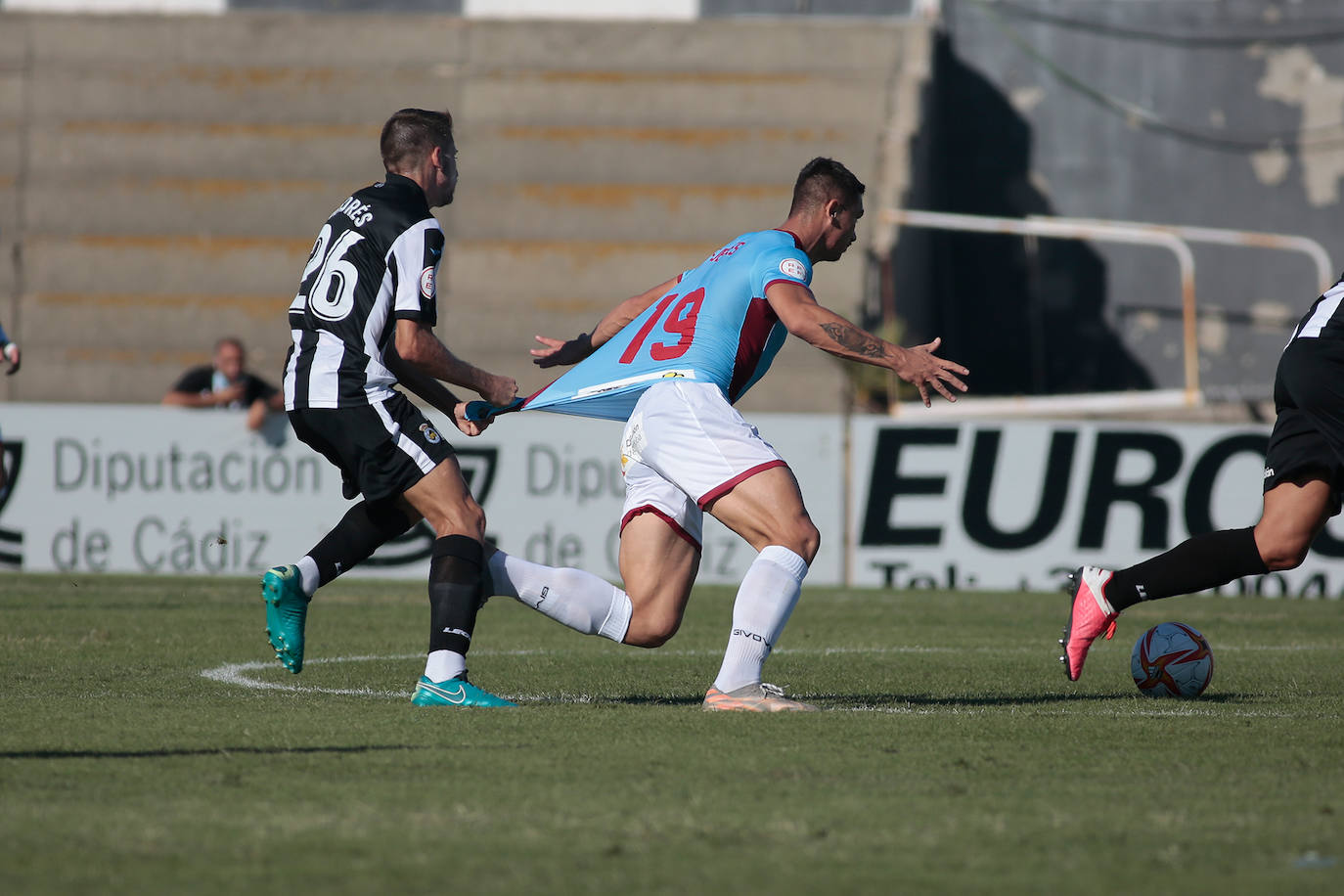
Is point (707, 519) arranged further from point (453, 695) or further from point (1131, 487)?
point (453, 695)

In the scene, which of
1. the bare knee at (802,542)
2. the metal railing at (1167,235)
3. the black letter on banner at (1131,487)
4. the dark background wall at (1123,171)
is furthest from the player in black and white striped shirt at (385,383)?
the dark background wall at (1123,171)

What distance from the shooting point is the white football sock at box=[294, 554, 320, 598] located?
5785 millimetres

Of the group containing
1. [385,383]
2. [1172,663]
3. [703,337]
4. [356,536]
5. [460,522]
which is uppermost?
[703,337]

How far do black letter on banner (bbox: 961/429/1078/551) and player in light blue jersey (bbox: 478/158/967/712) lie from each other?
7.36 meters

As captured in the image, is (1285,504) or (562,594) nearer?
(562,594)

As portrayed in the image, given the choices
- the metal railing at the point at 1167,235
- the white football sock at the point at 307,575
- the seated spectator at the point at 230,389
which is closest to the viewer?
the white football sock at the point at 307,575

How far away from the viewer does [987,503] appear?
13.2m

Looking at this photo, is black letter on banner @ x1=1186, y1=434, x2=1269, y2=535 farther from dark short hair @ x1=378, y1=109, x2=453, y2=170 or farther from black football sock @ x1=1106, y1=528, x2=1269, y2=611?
dark short hair @ x1=378, y1=109, x2=453, y2=170

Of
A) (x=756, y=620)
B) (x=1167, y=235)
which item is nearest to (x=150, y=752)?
(x=756, y=620)

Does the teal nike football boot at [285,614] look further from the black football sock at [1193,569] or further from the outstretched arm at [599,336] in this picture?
the black football sock at [1193,569]

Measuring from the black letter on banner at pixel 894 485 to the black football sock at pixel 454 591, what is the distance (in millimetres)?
7899

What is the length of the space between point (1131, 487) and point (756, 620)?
840 centimetres

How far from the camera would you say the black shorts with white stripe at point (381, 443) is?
573cm

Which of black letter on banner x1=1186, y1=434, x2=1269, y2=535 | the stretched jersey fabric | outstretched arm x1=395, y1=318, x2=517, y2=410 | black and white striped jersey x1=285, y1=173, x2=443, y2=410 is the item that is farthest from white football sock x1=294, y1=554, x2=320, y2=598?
black letter on banner x1=1186, y1=434, x2=1269, y2=535
